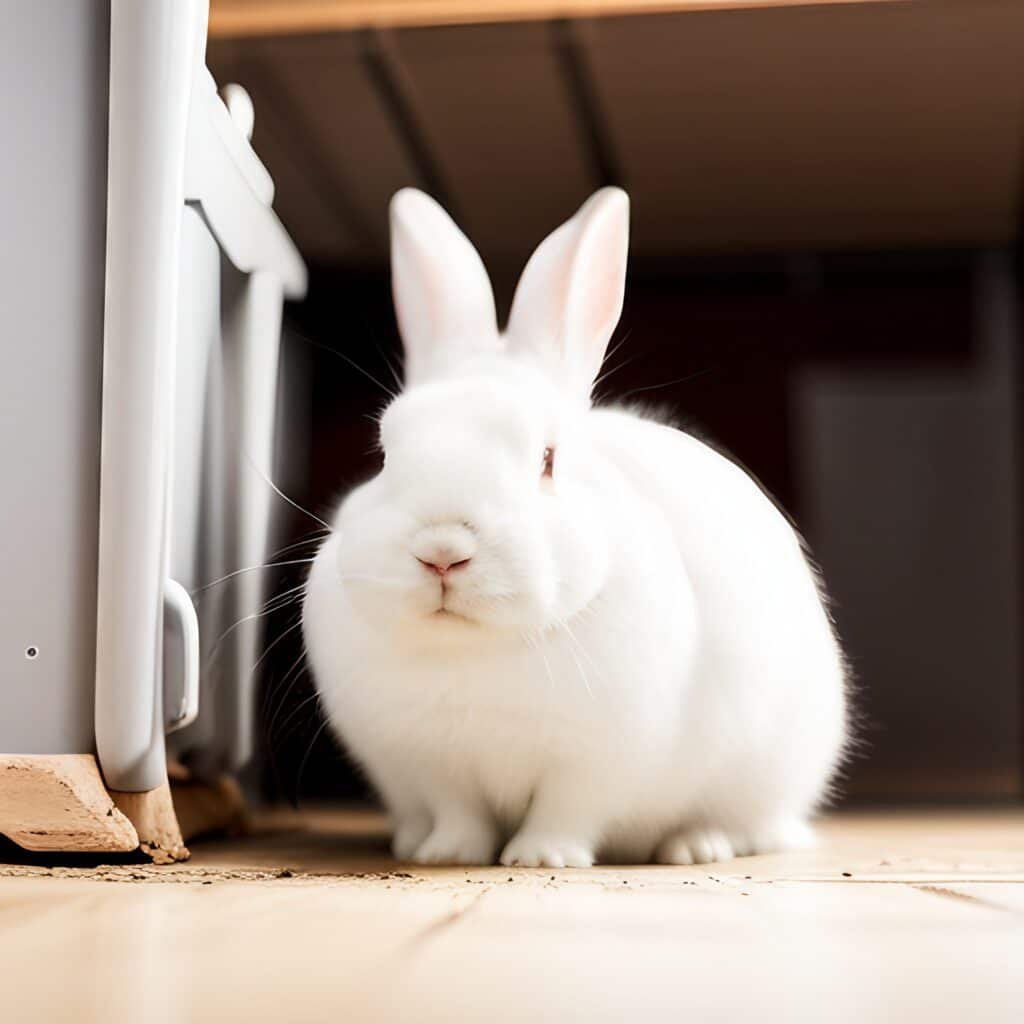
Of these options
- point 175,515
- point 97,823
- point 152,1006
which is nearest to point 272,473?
point 175,515

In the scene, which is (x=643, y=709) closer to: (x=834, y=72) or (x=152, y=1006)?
(x=152, y=1006)

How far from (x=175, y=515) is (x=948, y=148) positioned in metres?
1.35

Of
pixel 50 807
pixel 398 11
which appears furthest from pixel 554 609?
pixel 398 11

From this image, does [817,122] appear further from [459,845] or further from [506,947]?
[506,947]

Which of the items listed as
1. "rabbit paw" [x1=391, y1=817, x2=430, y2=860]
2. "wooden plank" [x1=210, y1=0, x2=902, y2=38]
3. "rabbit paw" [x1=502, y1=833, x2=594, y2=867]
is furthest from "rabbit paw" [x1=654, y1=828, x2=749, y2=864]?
"wooden plank" [x1=210, y1=0, x2=902, y2=38]

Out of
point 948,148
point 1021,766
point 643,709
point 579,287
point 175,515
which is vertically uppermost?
point 948,148

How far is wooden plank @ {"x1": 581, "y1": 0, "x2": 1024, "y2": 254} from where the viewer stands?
5.71 ft

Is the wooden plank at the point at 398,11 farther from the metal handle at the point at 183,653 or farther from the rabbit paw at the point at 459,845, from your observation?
the rabbit paw at the point at 459,845

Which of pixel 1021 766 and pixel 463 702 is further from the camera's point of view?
pixel 1021 766

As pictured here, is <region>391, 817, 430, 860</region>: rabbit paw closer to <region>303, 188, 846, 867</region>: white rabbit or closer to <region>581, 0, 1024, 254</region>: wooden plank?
<region>303, 188, 846, 867</region>: white rabbit

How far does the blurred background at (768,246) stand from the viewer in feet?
5.75

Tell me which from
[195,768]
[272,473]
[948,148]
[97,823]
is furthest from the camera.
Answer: [948,148]

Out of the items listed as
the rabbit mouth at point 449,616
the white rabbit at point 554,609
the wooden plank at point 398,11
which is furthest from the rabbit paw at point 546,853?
the wooden plank at point 398,11

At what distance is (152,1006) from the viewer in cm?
62
